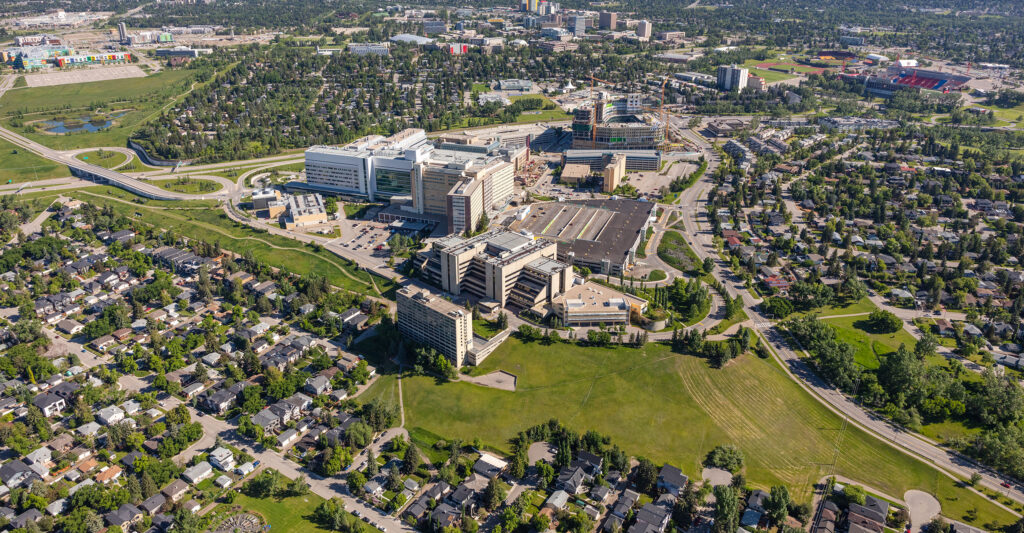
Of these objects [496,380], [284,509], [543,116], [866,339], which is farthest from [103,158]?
[866,339]

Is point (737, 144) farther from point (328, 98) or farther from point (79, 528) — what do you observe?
point (79, 528)

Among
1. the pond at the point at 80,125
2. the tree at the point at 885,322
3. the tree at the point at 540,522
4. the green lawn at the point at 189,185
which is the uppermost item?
the pond at the point at 80,125

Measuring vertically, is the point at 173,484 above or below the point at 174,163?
below

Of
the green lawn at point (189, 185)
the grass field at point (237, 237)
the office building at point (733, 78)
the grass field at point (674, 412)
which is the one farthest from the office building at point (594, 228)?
the office building at point (733, 78)

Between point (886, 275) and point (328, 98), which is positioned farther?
point (328, 98)

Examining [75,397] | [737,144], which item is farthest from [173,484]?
[737,144]

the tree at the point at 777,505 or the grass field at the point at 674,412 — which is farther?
the grass field at the point at 674,412

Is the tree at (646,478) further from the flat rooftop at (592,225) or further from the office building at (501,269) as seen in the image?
the flat rooftop at (592,225)

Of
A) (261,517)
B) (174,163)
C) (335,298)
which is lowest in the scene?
(261,517)
